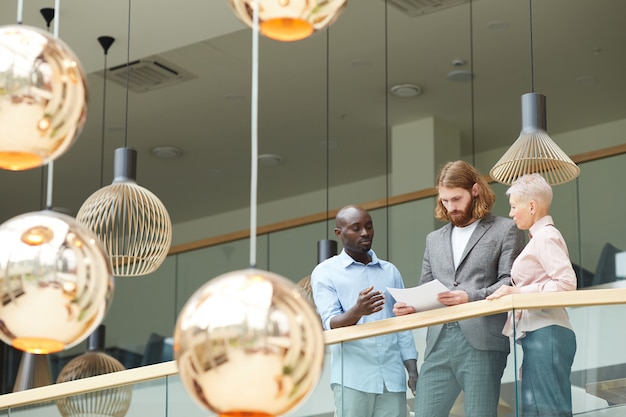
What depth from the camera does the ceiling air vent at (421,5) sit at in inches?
435

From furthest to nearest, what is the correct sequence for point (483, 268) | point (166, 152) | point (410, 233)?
point (166, 152) < point (410, 233) < point (483, 268)

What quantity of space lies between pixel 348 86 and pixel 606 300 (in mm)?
7415

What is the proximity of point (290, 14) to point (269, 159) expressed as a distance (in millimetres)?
11875

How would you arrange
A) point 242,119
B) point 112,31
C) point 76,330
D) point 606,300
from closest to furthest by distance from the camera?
point 76,330 → point 606,300 → point 112,31 → point 242,119

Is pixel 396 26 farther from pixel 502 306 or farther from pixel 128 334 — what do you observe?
pixel 502 306

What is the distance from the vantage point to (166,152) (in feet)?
50.3

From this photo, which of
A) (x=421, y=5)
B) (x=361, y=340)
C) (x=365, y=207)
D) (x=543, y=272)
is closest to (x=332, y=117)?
(x=365, y=207)

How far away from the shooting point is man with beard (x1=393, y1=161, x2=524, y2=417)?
6.06m

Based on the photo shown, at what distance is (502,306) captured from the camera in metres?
5.98

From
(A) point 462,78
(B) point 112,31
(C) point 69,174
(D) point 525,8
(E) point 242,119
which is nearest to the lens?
(B) point 112,31

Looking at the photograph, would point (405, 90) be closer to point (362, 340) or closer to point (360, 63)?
point (360, 63)

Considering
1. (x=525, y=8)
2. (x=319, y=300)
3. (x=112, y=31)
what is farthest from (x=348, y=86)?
(x=319, y=300)

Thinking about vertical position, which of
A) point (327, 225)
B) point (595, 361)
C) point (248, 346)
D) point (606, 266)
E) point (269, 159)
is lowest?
point (248, 346)

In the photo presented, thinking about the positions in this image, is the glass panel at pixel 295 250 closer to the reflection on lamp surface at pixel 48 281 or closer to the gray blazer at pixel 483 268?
the gray blazer at pixel 483 268
